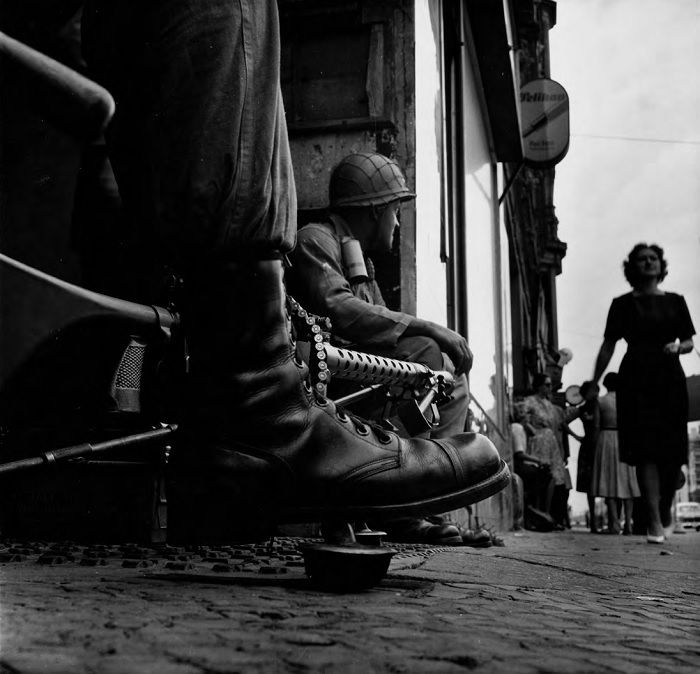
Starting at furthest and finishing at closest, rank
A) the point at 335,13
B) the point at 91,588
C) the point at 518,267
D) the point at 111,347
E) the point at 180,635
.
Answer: the point at 518,267 → the point at 335,13 → the point at 111,347 → the point at 91,588 → the point at 180,635

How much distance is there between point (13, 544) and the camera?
2.53 m

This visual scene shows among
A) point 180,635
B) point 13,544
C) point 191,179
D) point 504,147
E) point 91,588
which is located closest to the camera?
point 180,635

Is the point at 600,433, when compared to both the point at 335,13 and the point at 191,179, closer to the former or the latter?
the point at 335,13

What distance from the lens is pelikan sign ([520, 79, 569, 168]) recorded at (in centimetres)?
1266

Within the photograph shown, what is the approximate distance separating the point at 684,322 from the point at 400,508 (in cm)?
473

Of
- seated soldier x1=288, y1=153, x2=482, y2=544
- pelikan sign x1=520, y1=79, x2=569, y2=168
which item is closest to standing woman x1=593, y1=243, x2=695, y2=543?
seated soldier x1=288, y1=153, x2=482, y2=544

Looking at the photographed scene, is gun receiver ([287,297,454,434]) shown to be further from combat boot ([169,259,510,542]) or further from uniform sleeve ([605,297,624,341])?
uniform sleeve ([605,297,624,341])

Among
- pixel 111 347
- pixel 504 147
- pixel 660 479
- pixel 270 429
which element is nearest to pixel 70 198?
pixel 111 347

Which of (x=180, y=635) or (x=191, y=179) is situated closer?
(x=180, y=635)

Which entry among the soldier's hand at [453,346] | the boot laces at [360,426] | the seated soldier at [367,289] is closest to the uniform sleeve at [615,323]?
the seated soldier at [367,289]

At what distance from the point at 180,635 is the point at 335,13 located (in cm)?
491

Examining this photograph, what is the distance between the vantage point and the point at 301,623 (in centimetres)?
111

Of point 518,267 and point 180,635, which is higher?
point 518,267

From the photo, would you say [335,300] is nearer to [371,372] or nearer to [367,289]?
[367,289]
